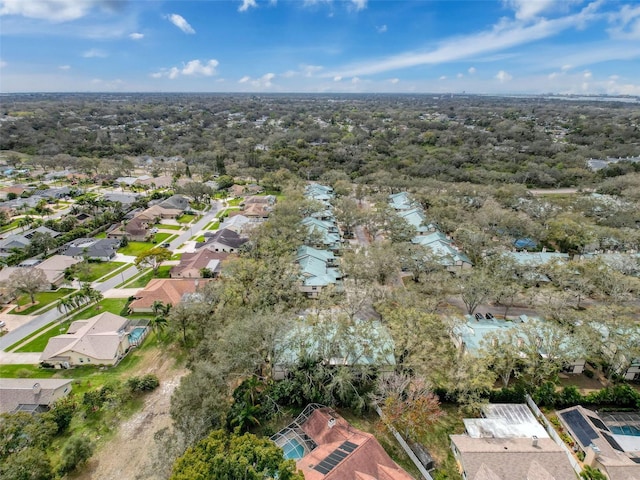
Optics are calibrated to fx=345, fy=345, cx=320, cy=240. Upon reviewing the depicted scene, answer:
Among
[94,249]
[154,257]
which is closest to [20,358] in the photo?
[154,257]

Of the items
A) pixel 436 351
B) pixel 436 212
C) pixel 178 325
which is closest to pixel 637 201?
pixel 436 212

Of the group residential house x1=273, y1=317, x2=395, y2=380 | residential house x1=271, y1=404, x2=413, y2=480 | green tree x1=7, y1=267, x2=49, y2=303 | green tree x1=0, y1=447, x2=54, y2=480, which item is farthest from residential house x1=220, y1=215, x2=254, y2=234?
green tree x1=0, y1=447, x2=54, y2=480

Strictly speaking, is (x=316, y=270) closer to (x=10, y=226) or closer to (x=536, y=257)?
(x=536, y=257)

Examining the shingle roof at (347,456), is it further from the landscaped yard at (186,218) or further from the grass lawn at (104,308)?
the landscaped yard at (186,218)

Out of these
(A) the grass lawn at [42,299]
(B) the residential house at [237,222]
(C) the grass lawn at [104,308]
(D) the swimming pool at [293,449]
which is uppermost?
(B) the residential house at [237,222]

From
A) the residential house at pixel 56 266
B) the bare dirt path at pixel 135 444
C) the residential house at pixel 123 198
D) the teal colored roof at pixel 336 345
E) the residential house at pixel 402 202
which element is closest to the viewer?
the bare dirt path at pixel 135 444

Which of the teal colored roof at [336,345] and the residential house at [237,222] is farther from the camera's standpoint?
the residential house at [237,222]

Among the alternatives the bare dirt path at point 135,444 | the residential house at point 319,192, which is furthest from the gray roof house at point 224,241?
the bare dirt path at point 135,444
